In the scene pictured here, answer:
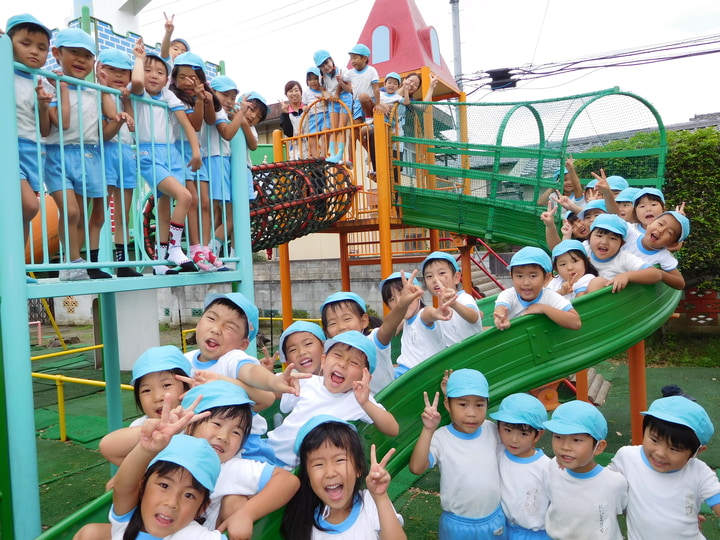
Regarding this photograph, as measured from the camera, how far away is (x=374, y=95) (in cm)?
676

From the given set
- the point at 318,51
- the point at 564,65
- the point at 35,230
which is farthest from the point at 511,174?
the point at 564,65

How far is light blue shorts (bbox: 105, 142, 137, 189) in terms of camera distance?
303 cm

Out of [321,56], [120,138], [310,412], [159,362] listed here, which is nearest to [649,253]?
[310,412]

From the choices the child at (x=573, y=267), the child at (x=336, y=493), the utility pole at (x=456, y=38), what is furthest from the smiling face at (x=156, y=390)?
the utility pole at (x=456, y=38)

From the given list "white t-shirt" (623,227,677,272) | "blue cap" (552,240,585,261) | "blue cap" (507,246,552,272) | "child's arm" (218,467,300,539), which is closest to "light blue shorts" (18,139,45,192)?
"child's arm" (218,467,300,539)

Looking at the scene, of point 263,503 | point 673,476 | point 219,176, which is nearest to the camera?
point 263,503

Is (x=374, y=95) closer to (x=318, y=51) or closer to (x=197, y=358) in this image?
(x=318, y=51)

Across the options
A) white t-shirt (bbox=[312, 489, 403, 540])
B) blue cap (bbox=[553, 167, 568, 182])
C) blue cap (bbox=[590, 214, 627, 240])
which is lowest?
white t-shirt (bbox=[312, 489, 403, 540])

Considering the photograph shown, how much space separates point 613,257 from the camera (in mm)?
3496

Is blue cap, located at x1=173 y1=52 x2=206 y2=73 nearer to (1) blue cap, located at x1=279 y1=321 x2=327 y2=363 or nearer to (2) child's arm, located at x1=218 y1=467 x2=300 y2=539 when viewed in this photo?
(1) blue cap, located at x1=279 y1=321 x2=327 y2=363

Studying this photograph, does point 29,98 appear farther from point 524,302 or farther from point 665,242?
point 665,242

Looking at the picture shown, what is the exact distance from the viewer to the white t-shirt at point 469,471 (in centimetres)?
243

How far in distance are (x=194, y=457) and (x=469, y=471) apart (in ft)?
4.61

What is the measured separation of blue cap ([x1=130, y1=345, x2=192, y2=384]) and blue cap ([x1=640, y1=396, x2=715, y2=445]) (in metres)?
1.95
